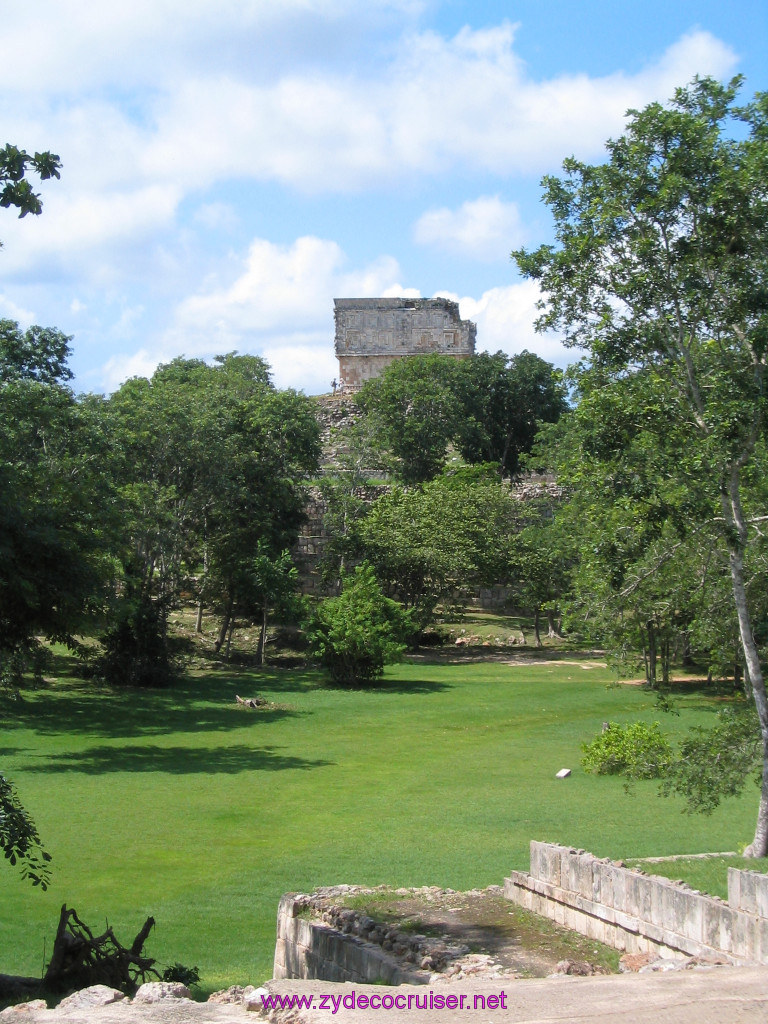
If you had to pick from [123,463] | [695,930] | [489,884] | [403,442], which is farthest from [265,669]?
[695,930]

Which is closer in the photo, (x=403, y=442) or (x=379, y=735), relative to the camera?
(x=379, y=735)

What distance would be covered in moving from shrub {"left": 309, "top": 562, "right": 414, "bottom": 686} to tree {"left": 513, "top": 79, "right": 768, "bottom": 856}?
2136 cm

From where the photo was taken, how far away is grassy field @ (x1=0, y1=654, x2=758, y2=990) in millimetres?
11930

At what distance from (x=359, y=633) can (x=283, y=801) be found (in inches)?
590

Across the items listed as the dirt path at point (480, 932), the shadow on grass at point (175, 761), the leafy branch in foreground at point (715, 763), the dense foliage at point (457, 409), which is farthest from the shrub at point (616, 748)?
the dense foliage at point (457, 409)

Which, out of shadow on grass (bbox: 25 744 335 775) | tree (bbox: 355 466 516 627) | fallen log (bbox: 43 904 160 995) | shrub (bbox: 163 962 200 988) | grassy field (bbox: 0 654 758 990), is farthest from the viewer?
tree (bbox: 355 466 516 627)

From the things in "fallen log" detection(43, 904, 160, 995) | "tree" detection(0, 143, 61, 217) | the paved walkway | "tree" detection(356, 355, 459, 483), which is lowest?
"fallen log" detection(43, 904, 160, 995)

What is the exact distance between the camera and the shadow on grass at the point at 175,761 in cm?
2036

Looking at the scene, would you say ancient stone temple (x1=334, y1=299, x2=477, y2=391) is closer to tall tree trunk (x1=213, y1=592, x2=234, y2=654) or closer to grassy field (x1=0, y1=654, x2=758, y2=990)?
tall tree trunk (x1=213, y1=592, x2=234, y2=654)

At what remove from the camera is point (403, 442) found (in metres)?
52.9

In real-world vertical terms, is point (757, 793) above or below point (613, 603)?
below

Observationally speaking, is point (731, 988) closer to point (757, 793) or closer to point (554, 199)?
point (554, 199)

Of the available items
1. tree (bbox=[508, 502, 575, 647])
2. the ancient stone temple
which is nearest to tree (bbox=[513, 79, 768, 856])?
tree (bbox=[508, 502, 575, 647])

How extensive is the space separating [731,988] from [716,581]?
9.43 m
